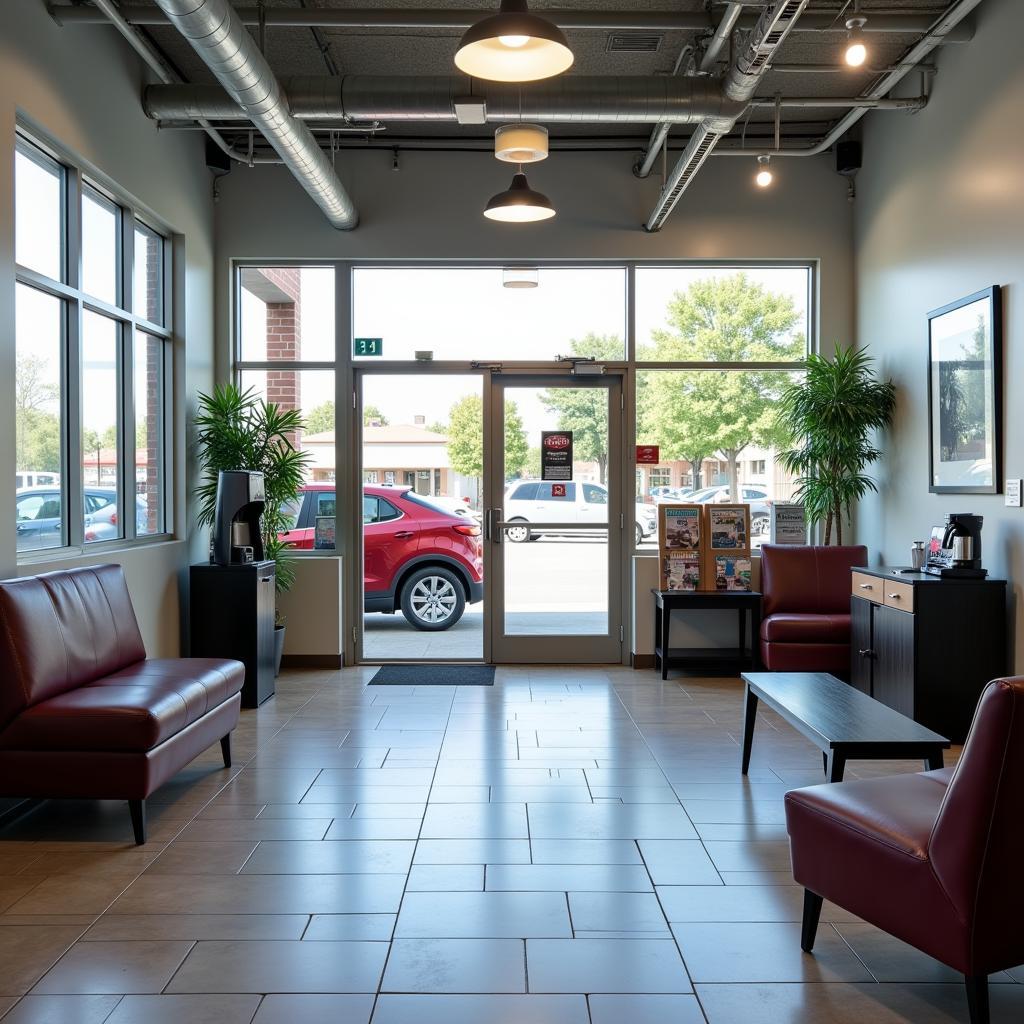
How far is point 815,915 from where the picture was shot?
9.59ft

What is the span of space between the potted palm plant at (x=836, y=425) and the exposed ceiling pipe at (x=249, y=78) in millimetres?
3613

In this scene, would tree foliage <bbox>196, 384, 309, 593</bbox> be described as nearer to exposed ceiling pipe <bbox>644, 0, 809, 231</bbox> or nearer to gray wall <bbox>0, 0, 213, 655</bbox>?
gray wall <bbox>0, 0, 213, 655</bbox>

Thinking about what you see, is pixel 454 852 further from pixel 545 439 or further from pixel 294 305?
pixel 294 305

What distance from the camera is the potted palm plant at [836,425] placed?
6.99 meters

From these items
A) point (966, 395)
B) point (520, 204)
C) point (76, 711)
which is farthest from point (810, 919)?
point (520, 204)

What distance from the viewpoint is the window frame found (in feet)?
16.8

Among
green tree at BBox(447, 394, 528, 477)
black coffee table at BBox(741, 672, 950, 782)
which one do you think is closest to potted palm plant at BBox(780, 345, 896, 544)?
green tree at BBox(447, 394, 528, 477)

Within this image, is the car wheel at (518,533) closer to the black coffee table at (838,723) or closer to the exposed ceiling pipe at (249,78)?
the exposed ceiling pipe at (249,78)

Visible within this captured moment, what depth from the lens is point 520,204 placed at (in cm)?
585

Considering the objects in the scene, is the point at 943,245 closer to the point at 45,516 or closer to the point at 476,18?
the point at 476,18

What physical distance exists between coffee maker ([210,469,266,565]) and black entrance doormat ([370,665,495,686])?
1.34 m

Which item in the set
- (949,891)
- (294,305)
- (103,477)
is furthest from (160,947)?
(294,305)

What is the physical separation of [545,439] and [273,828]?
4.48 meters

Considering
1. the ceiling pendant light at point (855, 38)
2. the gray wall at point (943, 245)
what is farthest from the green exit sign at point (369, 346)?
the ceiling pendant light at point (855, 38)
